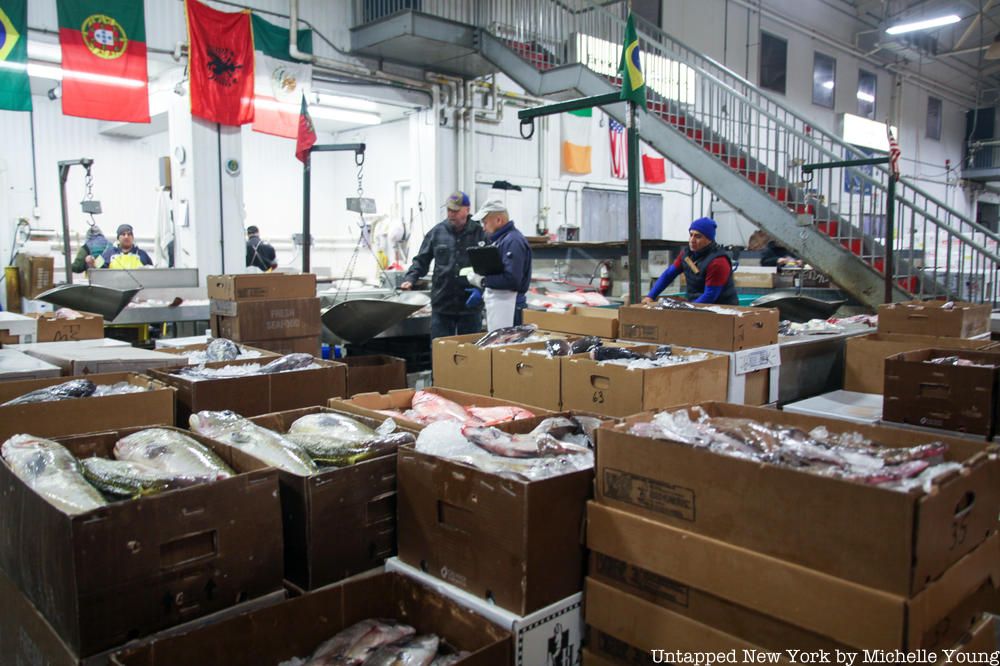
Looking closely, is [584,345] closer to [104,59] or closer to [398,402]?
[398,402]

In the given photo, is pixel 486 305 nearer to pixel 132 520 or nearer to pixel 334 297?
pixel 334 297

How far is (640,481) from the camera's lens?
1586 millimetres

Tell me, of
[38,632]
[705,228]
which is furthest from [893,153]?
[38,632]

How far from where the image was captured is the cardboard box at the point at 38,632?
1.45m

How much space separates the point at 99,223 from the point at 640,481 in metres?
12.1

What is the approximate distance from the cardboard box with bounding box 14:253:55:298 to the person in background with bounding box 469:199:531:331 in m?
4.85

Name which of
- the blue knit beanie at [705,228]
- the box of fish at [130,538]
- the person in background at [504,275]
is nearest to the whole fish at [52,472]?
the box of fish at [130,538]

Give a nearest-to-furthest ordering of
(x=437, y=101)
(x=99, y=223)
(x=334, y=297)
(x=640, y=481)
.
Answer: (x=640, y=481) → (x=334, y=297) → (x=437, y=101) → (x=99, y=223)

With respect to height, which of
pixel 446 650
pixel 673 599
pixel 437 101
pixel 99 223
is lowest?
pixel 446 650

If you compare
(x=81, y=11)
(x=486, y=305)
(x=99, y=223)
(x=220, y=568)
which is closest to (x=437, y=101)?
(x=81, y=11)

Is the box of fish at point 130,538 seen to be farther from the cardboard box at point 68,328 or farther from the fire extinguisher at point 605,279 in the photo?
the fire extinguisher at point 605,279

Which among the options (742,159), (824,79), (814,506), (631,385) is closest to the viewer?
(814,506)

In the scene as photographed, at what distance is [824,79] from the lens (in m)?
14.6

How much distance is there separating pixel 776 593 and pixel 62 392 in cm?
219
